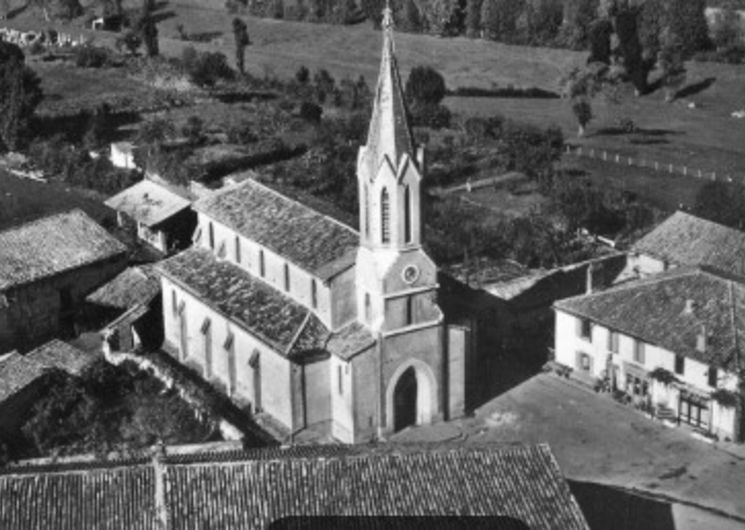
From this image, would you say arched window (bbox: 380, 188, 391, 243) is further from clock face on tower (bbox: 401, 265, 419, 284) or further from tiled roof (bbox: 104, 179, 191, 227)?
tiled roof (bbox: 104, 179, 191, 227)

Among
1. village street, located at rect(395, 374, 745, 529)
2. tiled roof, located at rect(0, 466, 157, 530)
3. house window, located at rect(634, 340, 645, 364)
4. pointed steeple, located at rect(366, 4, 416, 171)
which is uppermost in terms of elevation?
pointed steeple, located at rect(366, 4, 416, 171)

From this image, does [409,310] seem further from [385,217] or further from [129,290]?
[129,290]

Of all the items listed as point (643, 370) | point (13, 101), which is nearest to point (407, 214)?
point (643, 370)

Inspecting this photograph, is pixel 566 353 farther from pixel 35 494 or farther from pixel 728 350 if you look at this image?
pixel 35 494

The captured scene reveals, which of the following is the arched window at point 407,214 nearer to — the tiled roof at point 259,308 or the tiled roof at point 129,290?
the tiled roof at point 259,308

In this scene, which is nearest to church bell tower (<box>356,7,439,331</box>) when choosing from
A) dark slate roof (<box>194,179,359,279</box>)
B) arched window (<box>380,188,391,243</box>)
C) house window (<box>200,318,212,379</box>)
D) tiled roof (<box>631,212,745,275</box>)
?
arched window (<box>380,188,391,243</box>)

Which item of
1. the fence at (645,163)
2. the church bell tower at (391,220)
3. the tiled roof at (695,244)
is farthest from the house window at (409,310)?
the fence at (645,163)
